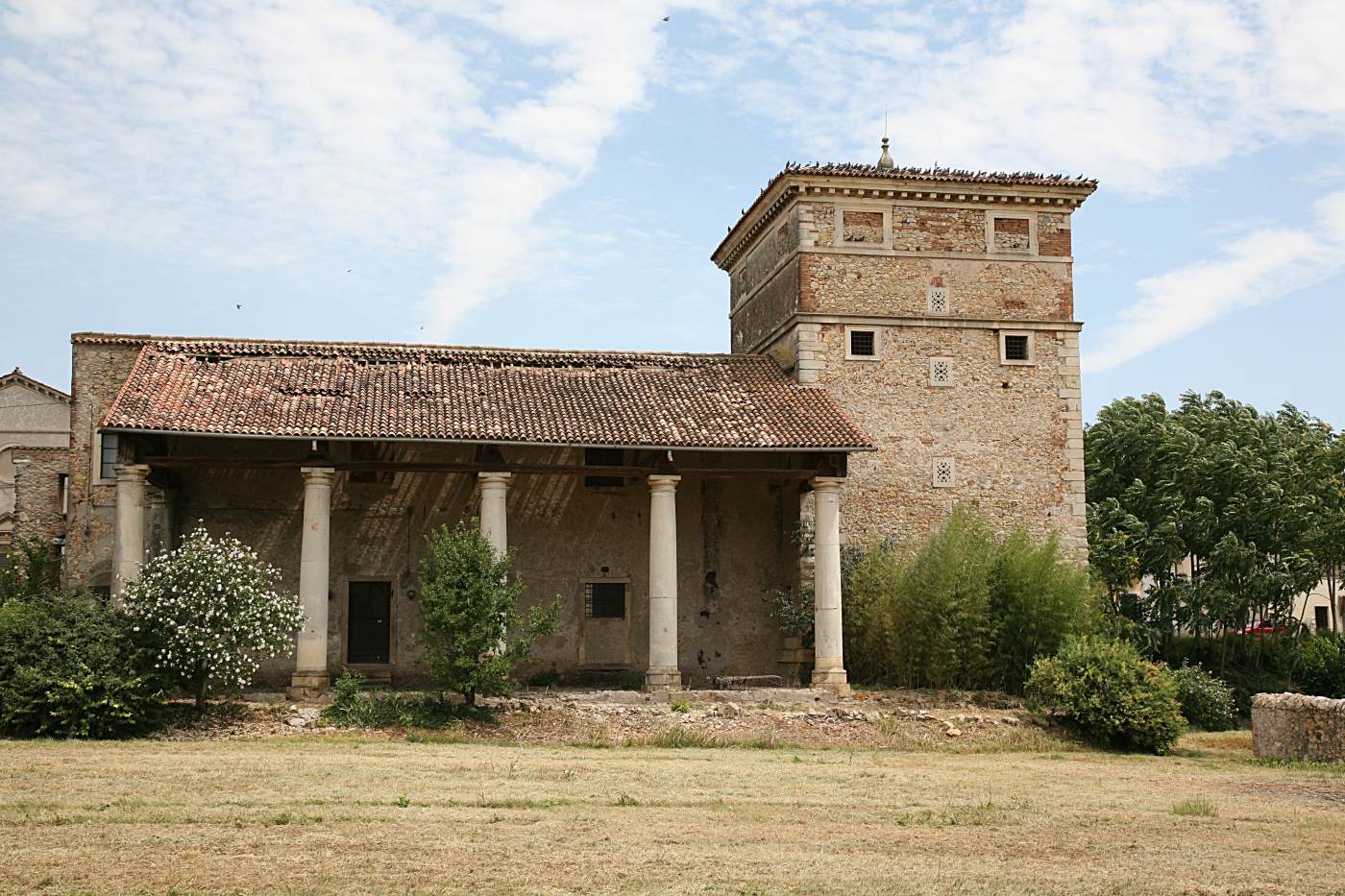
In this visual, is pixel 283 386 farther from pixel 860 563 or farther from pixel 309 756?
pixel 860 563

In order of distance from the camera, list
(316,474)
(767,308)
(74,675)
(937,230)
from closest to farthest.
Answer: (74,675) < (316,474) < (937,230) < (767,308)

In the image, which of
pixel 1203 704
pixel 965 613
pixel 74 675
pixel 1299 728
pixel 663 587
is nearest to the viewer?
pixel 74 675

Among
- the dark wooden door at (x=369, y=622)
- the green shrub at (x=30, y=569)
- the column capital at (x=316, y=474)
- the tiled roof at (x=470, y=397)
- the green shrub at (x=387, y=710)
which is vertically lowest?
the green shrub at (x=387, y=710)

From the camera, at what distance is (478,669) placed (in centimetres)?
2058

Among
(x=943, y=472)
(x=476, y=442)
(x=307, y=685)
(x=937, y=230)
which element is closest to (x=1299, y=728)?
(x=943, y=472)

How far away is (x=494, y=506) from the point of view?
902 inches

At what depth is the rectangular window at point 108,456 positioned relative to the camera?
22734mm

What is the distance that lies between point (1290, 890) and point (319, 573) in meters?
16.1

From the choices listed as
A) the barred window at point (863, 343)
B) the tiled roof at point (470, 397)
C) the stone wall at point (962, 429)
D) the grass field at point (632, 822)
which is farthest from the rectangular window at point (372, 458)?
the barred window at point (863, 343)

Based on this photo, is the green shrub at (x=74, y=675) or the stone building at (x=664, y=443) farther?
the stone building at (x=664, y=443)

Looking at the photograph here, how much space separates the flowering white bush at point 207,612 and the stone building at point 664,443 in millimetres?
1523

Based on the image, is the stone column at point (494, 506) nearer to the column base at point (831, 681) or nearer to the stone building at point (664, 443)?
the stone building at point (664, 443)

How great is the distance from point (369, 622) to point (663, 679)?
637 centimetres

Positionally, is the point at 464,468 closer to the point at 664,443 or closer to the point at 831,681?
the point at 664,443
